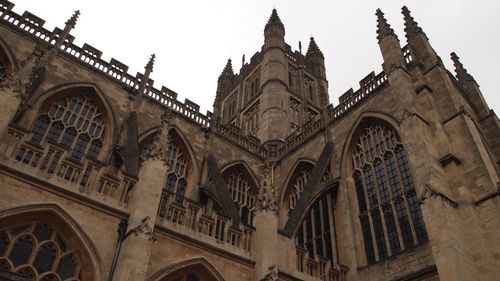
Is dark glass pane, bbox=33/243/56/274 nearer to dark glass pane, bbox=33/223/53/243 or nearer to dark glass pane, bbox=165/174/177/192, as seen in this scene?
dark glass pane, bbox=33/223/53/243

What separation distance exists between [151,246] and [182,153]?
7.73 meters

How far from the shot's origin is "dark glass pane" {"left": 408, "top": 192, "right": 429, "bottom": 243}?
11.3 m

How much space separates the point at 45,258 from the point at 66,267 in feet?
1.50

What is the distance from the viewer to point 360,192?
14.0 m

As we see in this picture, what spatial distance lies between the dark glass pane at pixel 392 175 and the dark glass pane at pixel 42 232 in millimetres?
10064

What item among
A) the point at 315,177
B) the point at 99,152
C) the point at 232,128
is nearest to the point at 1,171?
the point at 99,152

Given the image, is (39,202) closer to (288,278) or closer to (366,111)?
(288,278)

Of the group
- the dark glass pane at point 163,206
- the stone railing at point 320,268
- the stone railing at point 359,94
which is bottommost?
the stone railing at point 320,268

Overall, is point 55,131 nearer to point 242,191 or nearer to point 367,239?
point 242,191

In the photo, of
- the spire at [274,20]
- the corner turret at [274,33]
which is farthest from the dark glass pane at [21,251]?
the spire at [274,20]

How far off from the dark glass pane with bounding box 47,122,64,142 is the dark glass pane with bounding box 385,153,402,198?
11409 millimetres

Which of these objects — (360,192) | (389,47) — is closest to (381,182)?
(360,192)

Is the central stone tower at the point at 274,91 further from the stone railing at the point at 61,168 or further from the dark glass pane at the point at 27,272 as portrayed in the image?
the dark glass pane at the point at 27,272

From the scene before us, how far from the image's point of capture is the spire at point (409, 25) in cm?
1563
